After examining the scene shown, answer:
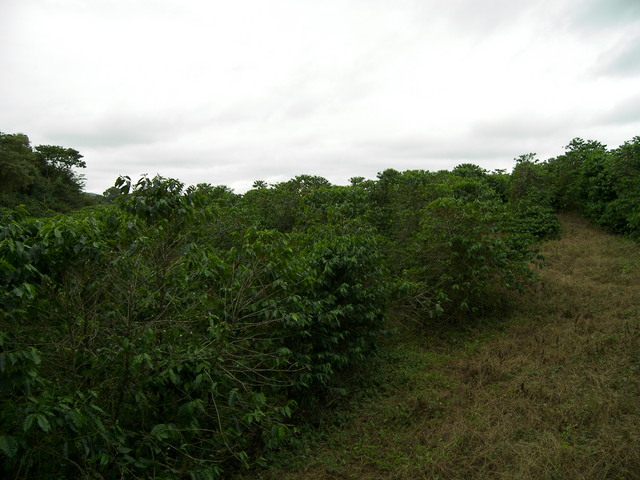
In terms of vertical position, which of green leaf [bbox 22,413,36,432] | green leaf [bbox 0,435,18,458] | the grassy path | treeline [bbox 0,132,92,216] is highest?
treeline [bbox 0,132,92,216]

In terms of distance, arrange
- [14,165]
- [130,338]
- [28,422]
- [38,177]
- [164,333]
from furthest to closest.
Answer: [38,177]
[14,165]
[164,333]
[130,338]
[28,422]

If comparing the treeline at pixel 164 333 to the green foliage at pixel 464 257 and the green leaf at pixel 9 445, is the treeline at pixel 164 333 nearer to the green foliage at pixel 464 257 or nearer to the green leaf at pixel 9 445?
the green leaf at pixel 9 445

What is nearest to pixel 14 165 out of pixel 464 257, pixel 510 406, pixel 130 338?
pixel 464 257

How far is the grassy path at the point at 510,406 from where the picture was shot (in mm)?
4133

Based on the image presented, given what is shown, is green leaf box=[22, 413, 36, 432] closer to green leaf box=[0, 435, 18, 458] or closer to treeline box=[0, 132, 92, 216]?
green leaf box=[0, 435, 18, 458]

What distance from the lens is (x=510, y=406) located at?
532 cm

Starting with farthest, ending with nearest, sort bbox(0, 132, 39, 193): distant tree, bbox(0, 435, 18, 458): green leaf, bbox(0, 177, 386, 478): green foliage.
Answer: bbox(0, 132, 39, 193): distant tree, bbox(0, 177, 386, 478): green foliage, bbox(0, 435, 18, 458): green leaf

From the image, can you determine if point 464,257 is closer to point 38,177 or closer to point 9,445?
point 9,445

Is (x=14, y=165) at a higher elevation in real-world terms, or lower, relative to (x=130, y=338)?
higher

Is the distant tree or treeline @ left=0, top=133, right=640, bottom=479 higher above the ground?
the distant tree

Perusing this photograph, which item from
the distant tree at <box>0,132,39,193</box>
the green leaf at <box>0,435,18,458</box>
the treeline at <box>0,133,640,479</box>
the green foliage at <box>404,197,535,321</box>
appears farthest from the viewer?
the distant tree at <box>0,132,39,193</box>

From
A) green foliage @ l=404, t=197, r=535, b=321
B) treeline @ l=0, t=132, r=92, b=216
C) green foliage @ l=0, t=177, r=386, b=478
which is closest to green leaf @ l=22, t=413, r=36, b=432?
green foliage @ l=0, t=177, r=386, b=478

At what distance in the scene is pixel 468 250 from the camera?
8.45 metres

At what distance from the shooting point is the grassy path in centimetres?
413
